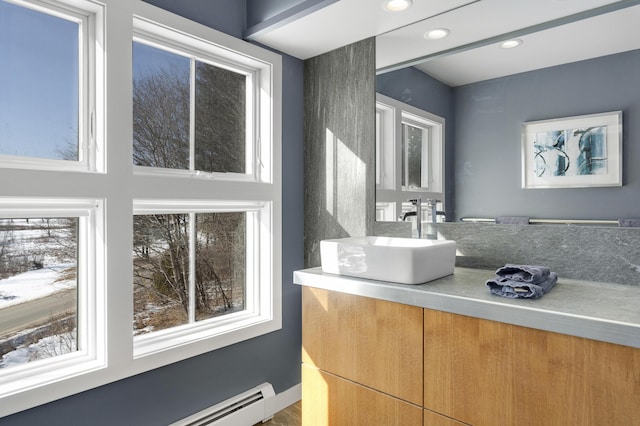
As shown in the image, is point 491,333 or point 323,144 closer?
point 491,333

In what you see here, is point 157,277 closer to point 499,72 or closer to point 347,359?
point 347,359

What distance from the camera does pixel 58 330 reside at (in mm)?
1719

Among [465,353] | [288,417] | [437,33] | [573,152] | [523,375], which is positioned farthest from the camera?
[288,417]

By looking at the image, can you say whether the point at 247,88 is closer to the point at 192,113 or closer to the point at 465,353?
the point at 192,113

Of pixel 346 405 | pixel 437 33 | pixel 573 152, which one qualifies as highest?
pixel 437 33

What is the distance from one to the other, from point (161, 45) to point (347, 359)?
5.63 ft

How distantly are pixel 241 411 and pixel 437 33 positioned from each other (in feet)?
7.15

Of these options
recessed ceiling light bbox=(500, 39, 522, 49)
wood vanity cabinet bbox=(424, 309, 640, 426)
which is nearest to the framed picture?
recessed ceiling light bbox=(500, 39, 522, 49)

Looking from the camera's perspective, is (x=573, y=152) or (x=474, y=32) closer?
(x=573, y=152)

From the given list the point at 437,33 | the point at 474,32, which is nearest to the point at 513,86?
the point at 474,32

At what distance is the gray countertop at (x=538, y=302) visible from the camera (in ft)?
3.68

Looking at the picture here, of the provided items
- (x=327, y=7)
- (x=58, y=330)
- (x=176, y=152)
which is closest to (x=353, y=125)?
(x=327, y=7)

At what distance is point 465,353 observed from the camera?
54.1 inches

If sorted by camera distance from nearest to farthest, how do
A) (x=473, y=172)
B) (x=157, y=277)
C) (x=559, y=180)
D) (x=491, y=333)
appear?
(x=491, y=333), (x=559, y=180), (x=473, y=172), (x=157, y=277)
